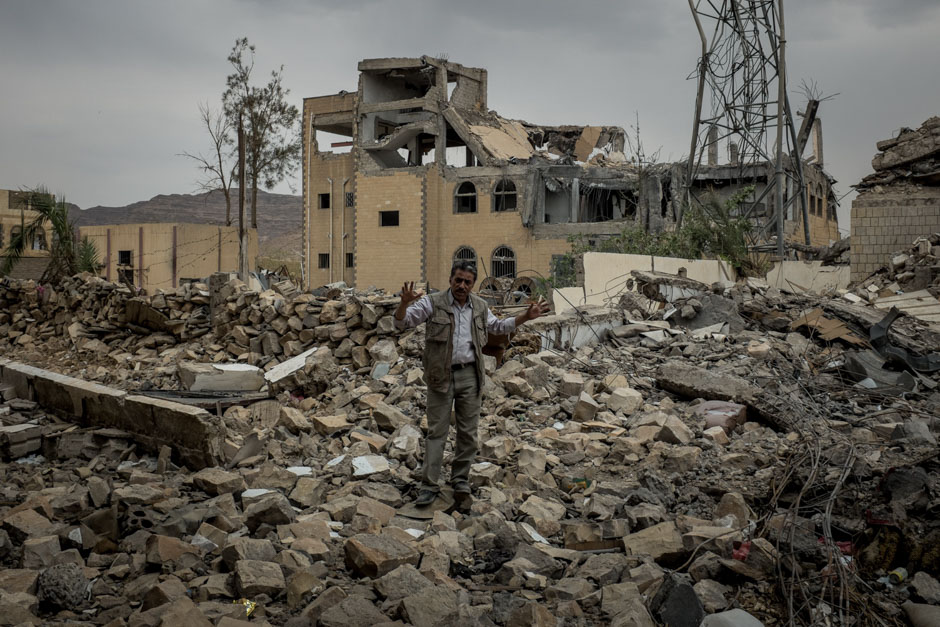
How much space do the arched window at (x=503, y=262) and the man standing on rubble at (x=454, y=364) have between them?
23203 mm

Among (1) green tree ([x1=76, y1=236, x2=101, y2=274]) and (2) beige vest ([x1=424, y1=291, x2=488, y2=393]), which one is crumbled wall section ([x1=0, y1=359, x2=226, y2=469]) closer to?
(2) beige vest ([x1=424, y1=291, x2=488, y2=393])

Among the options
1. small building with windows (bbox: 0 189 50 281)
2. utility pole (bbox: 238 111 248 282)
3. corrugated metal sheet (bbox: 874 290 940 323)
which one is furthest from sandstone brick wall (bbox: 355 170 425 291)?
corrugated metal sheet (bbox: 874 290 940 323)

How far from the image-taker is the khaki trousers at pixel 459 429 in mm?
4754

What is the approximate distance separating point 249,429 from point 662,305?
6881mm

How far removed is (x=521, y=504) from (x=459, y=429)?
62 centimetres

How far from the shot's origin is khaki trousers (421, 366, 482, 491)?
187 inches

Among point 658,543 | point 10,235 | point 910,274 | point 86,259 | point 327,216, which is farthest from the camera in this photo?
point 327,216

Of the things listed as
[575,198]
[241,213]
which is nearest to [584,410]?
[241,213]

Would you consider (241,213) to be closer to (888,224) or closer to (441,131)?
(441,131)

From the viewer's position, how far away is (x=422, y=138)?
31.3 metres

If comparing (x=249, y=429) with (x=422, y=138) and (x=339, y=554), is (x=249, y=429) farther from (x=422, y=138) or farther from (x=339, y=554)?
(x=422, y=138)

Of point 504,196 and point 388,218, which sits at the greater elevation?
point 504,196

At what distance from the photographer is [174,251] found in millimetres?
29359

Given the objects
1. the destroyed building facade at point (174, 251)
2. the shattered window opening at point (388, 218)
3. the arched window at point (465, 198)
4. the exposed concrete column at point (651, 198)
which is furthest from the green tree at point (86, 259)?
the exposed concrete column at point (651, 198)
